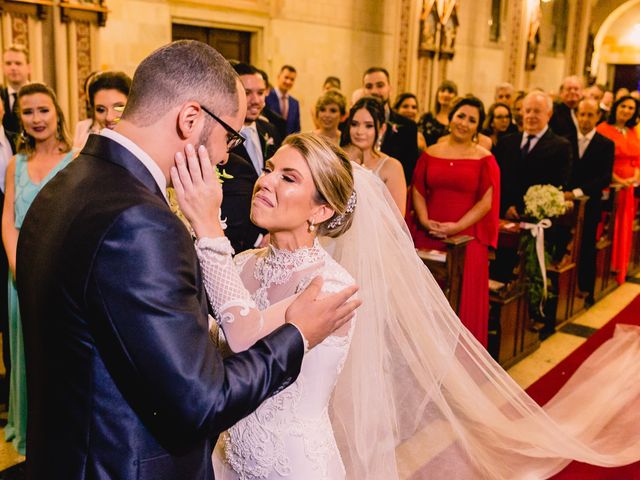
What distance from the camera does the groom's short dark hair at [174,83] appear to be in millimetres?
1417

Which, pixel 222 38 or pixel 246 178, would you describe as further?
pixel 222 38

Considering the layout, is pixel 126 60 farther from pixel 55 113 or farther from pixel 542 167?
pixel 542 167

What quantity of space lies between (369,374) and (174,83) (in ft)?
4.91

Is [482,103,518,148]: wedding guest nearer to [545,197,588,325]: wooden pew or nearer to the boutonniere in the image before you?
[545,197,588,325]: wooden pew

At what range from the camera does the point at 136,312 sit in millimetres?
1227

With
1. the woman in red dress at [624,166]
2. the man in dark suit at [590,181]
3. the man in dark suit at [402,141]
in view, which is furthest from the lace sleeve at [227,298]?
the woman in red dress at [624,166]

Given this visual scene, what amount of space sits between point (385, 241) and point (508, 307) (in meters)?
2.38

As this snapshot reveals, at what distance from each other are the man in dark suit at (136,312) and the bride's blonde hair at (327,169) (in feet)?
2.16

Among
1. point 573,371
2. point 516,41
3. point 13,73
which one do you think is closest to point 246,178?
point 573,371

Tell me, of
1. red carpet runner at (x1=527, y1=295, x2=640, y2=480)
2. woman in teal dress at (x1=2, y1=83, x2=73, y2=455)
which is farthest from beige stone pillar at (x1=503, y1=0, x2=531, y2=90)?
woman in teal dress at (x1=2, y1=83, x2=73, y2=455)

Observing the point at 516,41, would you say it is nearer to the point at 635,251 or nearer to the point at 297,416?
the point at 635,251

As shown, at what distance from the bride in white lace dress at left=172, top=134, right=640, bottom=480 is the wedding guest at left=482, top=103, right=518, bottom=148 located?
3.88 metres

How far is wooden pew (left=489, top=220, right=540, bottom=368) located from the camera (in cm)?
475

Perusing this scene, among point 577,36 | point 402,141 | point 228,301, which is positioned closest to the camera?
point 228,301
